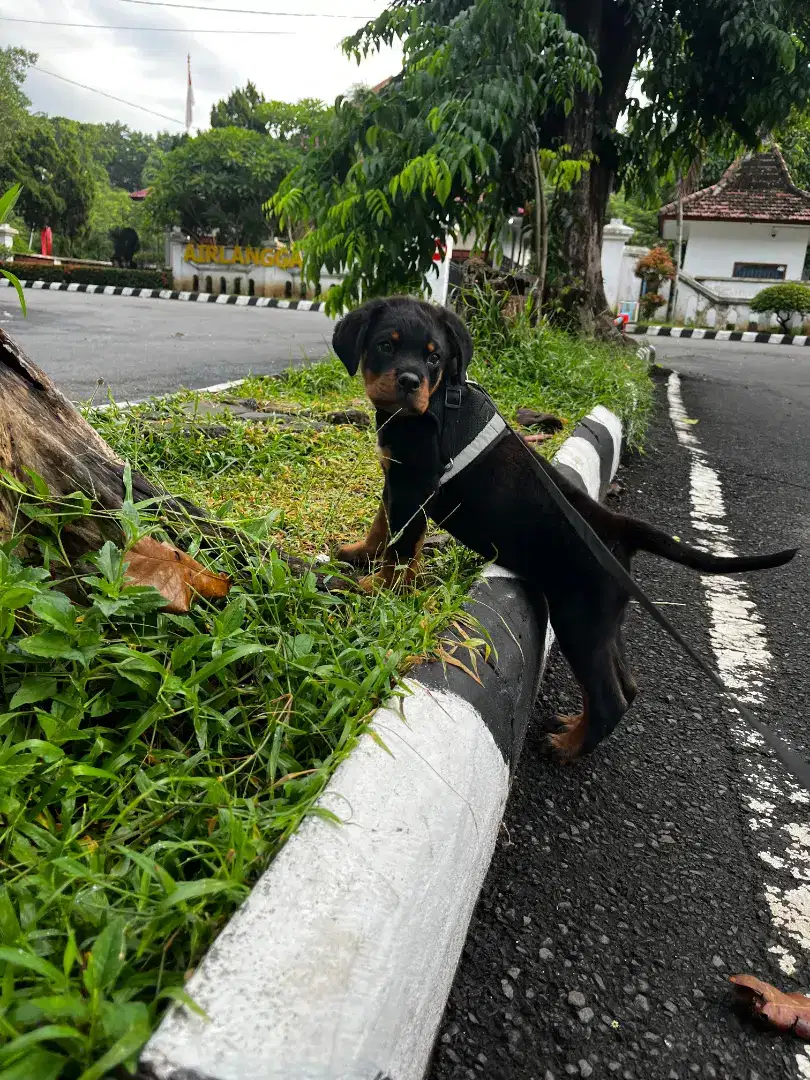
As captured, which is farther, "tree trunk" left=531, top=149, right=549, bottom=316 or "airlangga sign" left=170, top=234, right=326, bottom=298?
"airlangga sign" left=170, top=234, right=326, bottom=298

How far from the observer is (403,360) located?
2463 millimetres

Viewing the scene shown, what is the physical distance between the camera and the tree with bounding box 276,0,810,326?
644cm

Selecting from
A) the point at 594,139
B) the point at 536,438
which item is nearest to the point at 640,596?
the point at 536,438

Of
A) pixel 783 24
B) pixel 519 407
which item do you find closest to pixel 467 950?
pixel 519 407

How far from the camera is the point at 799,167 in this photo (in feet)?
111

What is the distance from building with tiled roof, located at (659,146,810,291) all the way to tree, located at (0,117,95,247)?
88.0ft

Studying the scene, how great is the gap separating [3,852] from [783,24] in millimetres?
10177

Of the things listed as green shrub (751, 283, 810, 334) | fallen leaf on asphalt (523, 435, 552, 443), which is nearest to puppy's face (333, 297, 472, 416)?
fallen leaf on asphalt (523, 435, 552, 443)

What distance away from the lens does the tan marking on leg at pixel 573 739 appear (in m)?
2.26

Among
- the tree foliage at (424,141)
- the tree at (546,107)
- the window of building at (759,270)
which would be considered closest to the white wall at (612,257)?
the window of building at (759,270)

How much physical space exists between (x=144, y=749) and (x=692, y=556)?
4.78 ft

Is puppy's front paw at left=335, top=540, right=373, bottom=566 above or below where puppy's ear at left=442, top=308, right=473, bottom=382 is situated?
below

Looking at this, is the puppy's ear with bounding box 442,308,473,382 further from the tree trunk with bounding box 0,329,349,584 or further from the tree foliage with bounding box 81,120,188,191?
the tree foliage with bounding box 81,120,188,191

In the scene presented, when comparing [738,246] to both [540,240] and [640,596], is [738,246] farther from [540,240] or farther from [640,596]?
[640,596]
